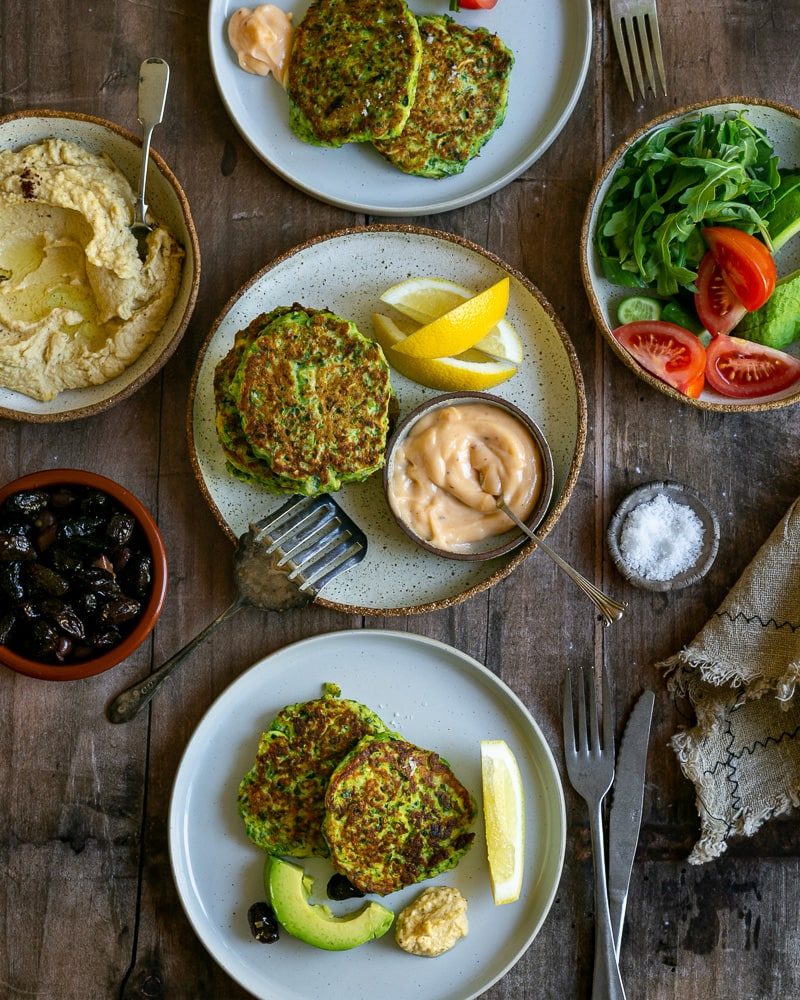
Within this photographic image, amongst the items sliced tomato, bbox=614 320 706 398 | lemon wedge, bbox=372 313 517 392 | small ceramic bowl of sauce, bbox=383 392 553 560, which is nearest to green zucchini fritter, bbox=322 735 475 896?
small ceramic bowl of sauce, bbox=383 392 553 560

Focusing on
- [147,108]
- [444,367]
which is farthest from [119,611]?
[147,108]

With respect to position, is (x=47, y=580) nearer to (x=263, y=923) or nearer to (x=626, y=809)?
(x=263, y=923)

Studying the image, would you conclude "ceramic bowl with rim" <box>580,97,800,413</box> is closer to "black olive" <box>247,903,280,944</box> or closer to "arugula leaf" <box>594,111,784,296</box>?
"arugula leaf" <box>594,111,784,296</box>

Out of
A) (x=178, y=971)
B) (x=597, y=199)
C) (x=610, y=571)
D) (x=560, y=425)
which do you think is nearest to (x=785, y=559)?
(x=610, y=571)

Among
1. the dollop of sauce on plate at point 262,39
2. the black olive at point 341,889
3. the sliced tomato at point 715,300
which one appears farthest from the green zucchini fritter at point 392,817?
the dollop of sauce on plate at point 262,39

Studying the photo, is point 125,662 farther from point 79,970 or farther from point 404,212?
point 404,212

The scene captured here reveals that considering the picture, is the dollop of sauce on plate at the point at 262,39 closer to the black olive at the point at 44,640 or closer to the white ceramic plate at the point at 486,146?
the white ceramic plate at the point at 486,146
